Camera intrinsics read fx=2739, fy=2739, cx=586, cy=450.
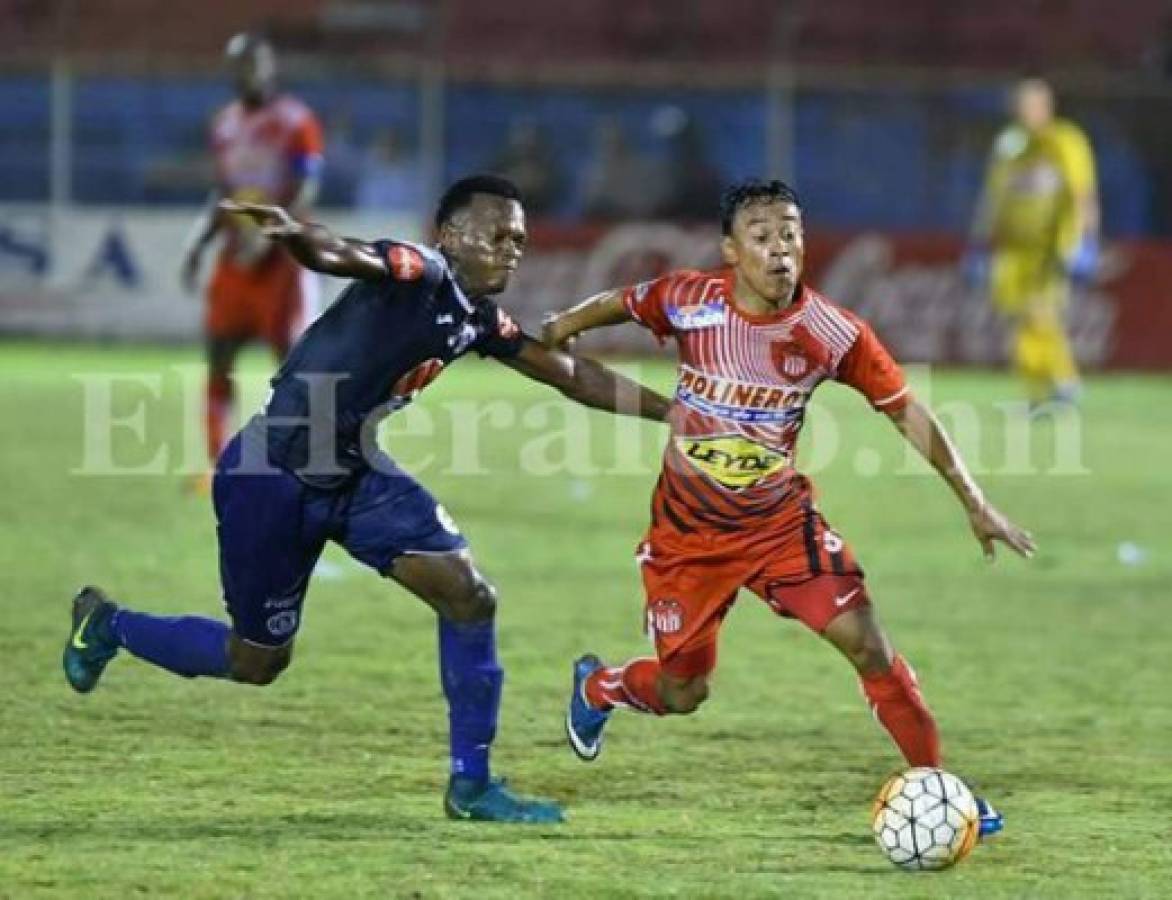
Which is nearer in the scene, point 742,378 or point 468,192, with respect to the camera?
point 468,192

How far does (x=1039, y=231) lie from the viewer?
21.9 metres

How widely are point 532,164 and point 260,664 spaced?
1955cm

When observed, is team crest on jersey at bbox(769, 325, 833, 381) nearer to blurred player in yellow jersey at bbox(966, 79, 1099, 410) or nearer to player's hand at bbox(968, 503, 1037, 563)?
player's hand at bbox(968, 503, 1037, 563)

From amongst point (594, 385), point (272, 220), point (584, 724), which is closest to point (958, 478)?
point (594, 385)

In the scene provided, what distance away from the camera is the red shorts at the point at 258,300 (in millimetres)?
14531

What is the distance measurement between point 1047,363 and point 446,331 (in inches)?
595

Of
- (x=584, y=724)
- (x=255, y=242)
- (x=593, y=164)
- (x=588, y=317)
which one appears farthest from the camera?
(x=593, y=164)

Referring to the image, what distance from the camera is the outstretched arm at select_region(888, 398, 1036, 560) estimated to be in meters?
6.87

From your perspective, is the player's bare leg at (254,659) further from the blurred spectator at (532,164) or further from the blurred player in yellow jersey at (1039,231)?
the blurred spectator at (532,164)

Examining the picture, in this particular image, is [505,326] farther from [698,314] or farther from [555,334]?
[698,314]

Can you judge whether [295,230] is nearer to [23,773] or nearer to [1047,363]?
[23,773]

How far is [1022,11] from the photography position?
2889 centimetres

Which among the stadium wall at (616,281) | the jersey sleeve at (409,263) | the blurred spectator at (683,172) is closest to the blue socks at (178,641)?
the jersey sleeve at (409,263)

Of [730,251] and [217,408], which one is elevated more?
[217,408]
